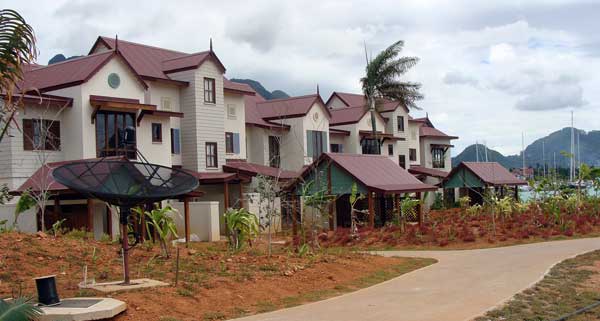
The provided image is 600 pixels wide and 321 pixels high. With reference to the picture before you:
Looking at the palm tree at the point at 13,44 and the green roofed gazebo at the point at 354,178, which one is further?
the green roofed gazebo at the point at 354,178

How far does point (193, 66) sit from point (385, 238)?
49.0 feet

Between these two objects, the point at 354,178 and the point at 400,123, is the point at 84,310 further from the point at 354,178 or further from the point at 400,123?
the point at 400,123

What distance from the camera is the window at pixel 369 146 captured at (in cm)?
4922

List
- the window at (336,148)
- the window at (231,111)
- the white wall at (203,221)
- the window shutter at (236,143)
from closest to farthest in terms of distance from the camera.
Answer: the white wall at (203,221), the window at (231,111), the window shutter at (236,143), the window at (336,148)

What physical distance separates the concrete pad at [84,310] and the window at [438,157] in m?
52.2

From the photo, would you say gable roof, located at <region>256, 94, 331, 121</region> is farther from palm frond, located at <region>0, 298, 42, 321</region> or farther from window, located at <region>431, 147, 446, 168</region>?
palm frond, located at <region>0, 298, 42, 321</region>

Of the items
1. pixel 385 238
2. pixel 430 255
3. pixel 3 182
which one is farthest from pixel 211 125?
pixel 430 255

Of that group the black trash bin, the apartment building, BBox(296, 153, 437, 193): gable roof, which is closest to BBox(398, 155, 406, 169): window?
the apartment building

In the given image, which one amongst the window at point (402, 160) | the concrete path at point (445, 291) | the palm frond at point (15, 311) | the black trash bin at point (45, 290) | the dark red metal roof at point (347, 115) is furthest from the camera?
the window at point (402, 160)

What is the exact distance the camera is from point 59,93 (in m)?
29.8

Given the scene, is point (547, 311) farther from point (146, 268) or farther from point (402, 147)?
point (402, 147)

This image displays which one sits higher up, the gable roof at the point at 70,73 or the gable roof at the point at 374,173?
the gable roof at the point at 70,73

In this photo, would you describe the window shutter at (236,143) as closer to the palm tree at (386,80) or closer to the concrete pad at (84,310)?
the palm tree at (386,80)

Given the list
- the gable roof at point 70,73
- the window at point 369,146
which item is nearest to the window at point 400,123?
the window at point 369,146
